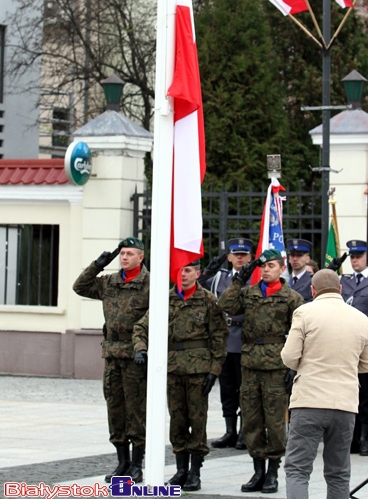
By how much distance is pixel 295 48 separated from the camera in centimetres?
2455

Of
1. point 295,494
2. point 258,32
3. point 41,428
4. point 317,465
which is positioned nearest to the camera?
point 295,494

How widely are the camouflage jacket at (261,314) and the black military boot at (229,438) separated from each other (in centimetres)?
207

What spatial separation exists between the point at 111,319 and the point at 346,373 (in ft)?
8.59

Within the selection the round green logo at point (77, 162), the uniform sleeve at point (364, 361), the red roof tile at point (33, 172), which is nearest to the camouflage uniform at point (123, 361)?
the uniform sleeve at point (364, 361)

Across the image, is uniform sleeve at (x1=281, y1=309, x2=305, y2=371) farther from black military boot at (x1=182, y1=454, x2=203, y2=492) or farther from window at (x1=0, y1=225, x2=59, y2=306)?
window at (x1=0, y1=225, x2=59, y2=306)

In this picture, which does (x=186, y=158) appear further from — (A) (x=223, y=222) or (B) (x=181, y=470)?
(A) (x=223, y=222)

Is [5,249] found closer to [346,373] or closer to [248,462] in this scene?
[248,462]

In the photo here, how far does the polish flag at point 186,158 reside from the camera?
26.6 ft

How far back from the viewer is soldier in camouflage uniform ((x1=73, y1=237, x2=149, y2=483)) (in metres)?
8.97

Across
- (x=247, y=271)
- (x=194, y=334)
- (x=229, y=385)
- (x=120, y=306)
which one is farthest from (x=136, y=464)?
(x=229, y=385)

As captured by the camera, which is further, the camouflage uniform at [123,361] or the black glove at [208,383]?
the camouflage uniform at [123,361]

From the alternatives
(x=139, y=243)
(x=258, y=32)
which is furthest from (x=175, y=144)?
(x=258, y=32)

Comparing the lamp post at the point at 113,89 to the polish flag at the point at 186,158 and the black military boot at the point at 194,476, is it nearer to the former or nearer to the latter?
the polish flag at the point at 186,158

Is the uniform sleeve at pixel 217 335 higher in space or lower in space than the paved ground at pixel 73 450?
higher
